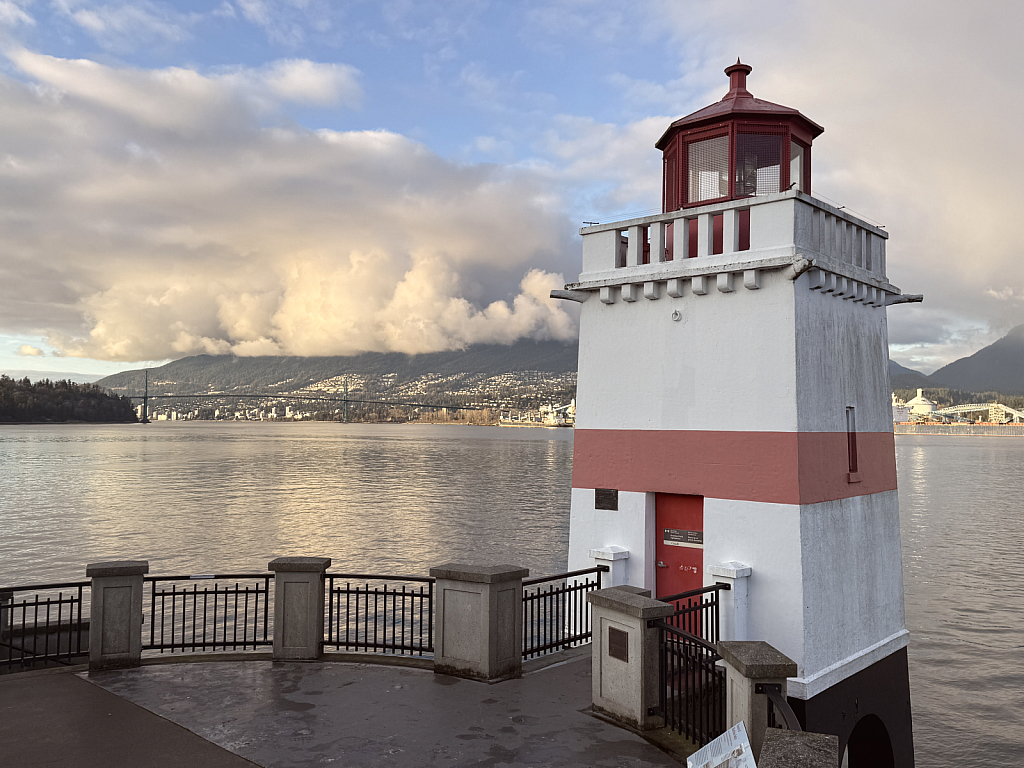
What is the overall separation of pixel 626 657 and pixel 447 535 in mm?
37771

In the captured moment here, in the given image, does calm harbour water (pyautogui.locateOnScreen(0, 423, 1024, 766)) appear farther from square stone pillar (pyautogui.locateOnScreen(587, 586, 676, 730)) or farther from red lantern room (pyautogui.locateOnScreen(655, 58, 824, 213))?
red lantern room (pyautogui.locateOnScreen(655, 58, 824, 213))

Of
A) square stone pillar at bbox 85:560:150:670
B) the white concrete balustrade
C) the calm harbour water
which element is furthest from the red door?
the calm harbour water

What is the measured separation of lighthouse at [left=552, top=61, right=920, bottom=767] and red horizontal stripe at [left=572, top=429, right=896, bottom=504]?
0.03m

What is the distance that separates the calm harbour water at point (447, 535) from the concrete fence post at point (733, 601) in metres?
13.0

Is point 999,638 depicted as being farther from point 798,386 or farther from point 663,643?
point 663,643

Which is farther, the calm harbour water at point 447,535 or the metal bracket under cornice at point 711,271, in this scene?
the calm harbour water at point 447,535

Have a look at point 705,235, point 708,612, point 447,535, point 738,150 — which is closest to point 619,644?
point 708,612

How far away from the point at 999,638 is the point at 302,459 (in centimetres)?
10761

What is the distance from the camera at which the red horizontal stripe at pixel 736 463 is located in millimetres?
11195

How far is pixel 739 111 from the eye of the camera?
12664 millimetres

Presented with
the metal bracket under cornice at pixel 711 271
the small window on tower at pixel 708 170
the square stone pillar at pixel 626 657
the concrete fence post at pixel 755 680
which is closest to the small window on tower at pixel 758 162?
the small window on tower at pixel 708 170

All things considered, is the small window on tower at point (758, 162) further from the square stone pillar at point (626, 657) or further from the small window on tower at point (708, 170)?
the square stone pillar at point (626, 657)

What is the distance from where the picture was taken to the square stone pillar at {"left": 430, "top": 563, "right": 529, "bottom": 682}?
32.9 feet

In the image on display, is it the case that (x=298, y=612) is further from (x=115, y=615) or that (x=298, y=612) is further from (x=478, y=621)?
(x=478, y=621)
